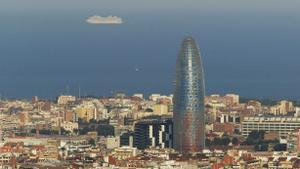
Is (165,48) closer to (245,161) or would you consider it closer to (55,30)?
(55,30)

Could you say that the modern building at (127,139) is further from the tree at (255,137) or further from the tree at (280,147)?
the tree at (280,147)

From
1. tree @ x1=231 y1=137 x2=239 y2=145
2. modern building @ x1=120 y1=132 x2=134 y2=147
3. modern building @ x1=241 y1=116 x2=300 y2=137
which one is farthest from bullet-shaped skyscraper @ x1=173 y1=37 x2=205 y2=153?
modern building @ x1=241 y1=116 x2=300 y2=137

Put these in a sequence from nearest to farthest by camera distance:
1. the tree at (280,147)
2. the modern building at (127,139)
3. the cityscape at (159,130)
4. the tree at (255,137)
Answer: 1. the cityscape at (159,130)
2. the tree at (280,147)
3. the modern building at (127,139)
4. the tree at (255,137)

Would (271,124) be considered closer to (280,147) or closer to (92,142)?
(280,147)

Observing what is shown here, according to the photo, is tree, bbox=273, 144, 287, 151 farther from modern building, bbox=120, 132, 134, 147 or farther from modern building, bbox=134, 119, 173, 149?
modern building, bbox=120, 132, 134, 147

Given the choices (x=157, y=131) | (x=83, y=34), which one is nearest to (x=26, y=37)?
(x=83, y=34)

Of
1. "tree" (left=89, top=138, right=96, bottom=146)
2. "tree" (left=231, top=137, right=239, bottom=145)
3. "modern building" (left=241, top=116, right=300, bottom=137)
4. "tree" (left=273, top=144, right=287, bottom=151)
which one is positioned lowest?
"tree" (left=273, top=144, right=287, bottom=151)

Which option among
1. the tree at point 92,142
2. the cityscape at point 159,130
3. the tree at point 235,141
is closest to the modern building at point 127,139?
the cityscape at point 159,130

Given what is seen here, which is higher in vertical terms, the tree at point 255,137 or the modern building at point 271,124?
→ the modern building at point 271,124
